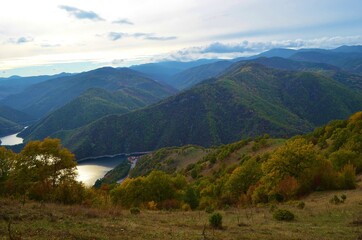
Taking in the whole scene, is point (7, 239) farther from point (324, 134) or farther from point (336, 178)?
point (324, 134)

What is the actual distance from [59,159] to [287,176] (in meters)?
37.1

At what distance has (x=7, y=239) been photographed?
635 inches

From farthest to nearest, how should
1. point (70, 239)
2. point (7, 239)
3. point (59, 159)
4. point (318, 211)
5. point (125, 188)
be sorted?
point (125, 188)
point (59, 159)
point (318, 211)
point (70, 239)
point (7, 239)

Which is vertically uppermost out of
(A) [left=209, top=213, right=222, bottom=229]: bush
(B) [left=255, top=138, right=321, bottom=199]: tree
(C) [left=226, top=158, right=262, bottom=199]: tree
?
(A) [left=209, top=213, right=222, bottom=229]: bush

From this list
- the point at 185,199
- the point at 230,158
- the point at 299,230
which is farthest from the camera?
the point at 230,158

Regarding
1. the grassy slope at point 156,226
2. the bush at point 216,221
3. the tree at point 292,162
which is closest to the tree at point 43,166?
the grassy slope at point 156,226

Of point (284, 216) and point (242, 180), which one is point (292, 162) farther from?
point (284, 216)

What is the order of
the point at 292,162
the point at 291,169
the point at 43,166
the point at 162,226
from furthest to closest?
1. the point at 292,162
2. the point at 291,169
3. the point at 43,166
4. the point at 162,226

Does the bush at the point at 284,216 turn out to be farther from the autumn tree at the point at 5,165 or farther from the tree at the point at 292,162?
the autumn tree at the point at 5,165

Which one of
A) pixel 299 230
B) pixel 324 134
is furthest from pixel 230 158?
pixel 299 230

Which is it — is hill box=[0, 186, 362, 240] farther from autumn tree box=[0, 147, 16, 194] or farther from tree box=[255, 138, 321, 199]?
autumn tree box=[0, 147, 16, 194]

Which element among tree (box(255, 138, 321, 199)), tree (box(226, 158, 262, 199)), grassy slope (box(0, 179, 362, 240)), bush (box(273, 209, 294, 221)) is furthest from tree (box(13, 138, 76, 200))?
bush (box(273, 209, 294, 221))

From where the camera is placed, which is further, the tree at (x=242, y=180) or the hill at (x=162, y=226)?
the tree at (x=242, y=180)

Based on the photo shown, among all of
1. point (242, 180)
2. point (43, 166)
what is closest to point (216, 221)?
point (43, 166)
